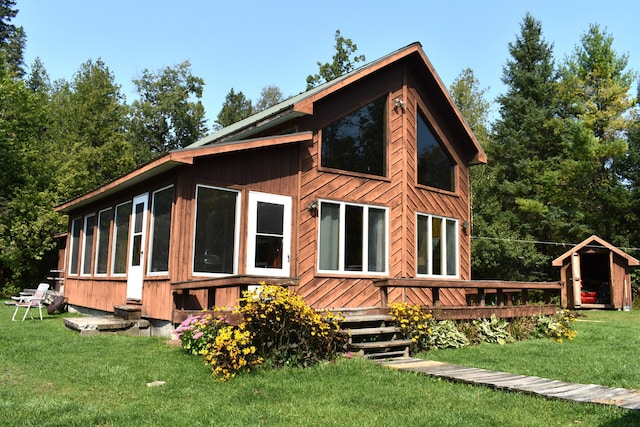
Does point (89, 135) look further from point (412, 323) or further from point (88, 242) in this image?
point (412, 323)

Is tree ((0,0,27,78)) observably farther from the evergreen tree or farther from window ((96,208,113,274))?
the evergreen tree

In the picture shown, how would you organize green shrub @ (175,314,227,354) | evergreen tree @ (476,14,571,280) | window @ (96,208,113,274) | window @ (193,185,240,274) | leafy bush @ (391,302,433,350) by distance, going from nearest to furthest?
1. green shrub @ (175,314,227,354)
2. leafy bush @ (391,302,433,350)
3. window @ (193,185,240,274)
4. window @ (96,208,113,274)
5. evergreen tree @ (476,14,571,280)

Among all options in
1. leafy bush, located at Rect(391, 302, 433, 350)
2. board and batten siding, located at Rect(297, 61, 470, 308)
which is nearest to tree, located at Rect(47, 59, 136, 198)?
board and batten siding, located at Rect(297, 61, 470, 308)

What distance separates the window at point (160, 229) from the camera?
9398 millimetres

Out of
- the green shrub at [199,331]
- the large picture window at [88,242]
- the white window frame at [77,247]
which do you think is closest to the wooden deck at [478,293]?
the green shrub at [199,331]

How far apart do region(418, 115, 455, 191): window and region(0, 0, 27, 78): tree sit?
99.6 ft

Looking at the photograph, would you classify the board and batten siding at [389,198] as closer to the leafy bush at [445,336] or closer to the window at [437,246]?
the window at [437,246]

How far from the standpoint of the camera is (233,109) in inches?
1833

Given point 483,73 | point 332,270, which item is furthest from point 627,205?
point 332,270

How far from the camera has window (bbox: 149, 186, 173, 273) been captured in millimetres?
9398

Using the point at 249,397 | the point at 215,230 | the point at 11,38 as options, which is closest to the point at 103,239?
the point at 215,230

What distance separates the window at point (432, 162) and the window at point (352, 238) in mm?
1841

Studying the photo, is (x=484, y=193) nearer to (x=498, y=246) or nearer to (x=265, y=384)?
(x=498, y=246)

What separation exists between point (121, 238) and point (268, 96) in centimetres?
3707
